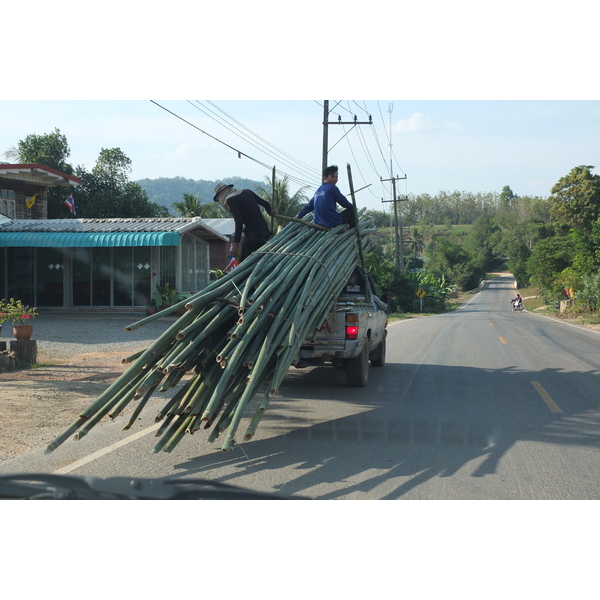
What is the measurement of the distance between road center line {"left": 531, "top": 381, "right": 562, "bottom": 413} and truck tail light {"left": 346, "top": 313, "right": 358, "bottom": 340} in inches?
101

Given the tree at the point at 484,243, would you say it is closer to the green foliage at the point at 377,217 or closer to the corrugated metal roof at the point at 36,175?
the green foliage at the point at 377,217

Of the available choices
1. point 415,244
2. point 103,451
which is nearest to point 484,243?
point 415,244

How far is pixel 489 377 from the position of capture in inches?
411

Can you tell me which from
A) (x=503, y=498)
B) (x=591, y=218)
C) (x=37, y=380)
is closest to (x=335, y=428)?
(x=503, y=498)

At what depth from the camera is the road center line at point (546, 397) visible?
25.9 feet

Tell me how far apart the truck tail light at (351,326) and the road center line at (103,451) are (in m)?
2.59

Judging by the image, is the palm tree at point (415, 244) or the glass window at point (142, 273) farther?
the palm tree at point (415, 244)

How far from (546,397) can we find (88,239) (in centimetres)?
1541

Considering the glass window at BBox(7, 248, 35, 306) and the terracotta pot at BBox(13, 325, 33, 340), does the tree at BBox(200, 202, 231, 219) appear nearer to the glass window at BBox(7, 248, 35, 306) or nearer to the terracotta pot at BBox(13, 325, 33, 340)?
the glass window at BBox(7, 248, 35, 306)

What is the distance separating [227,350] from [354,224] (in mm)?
3803

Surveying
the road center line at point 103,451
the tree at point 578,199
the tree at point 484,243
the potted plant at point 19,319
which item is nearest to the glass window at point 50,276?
the potted plant at point 19,319

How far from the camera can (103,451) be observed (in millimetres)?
5922

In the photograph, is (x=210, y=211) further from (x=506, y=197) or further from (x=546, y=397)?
(x=506, y=197)

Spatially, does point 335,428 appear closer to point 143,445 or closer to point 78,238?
point 143,445
